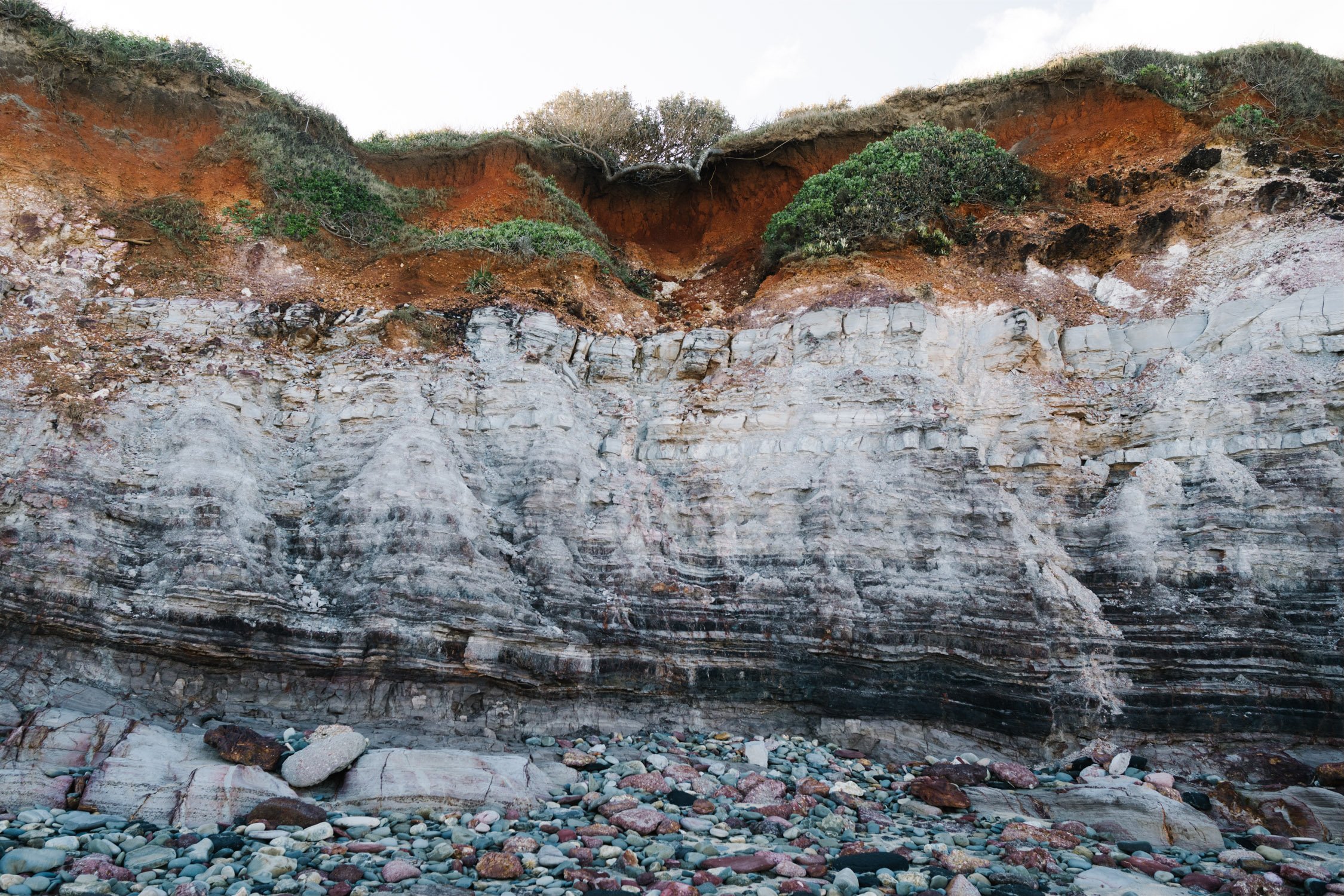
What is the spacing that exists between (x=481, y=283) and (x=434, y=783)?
26.4ft

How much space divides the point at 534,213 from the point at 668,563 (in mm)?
8694

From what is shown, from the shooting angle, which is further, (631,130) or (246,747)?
(631,130)

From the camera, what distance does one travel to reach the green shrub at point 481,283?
1295 cm

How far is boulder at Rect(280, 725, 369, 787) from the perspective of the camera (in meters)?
7.46

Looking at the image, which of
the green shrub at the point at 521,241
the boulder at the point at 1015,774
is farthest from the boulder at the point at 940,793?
the green shrub at the point at 521,241

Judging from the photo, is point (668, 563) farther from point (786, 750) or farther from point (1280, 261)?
point (1280, 261)

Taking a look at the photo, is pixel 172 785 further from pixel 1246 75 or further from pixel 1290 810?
pixel 1246 75

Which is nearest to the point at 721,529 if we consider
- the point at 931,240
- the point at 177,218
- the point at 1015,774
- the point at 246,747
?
the point at 1015,774

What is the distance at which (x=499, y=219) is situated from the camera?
1555cm

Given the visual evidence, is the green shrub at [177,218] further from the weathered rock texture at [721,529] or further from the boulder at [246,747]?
the boulder at [246,747]

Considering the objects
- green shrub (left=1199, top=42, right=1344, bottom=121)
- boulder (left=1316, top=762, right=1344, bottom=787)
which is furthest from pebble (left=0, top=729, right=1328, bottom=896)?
green shrub (left=1199, top=42, right=1344, bottom=121)

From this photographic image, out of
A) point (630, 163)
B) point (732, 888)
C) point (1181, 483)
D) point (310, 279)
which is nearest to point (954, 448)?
point (1181, 483)

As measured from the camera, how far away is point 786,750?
30.4 ft

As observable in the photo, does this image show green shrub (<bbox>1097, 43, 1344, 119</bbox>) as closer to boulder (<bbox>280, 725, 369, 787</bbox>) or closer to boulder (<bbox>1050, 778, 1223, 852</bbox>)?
boulder (<bbox>1050, 778, 1223, 852</bbox>)
